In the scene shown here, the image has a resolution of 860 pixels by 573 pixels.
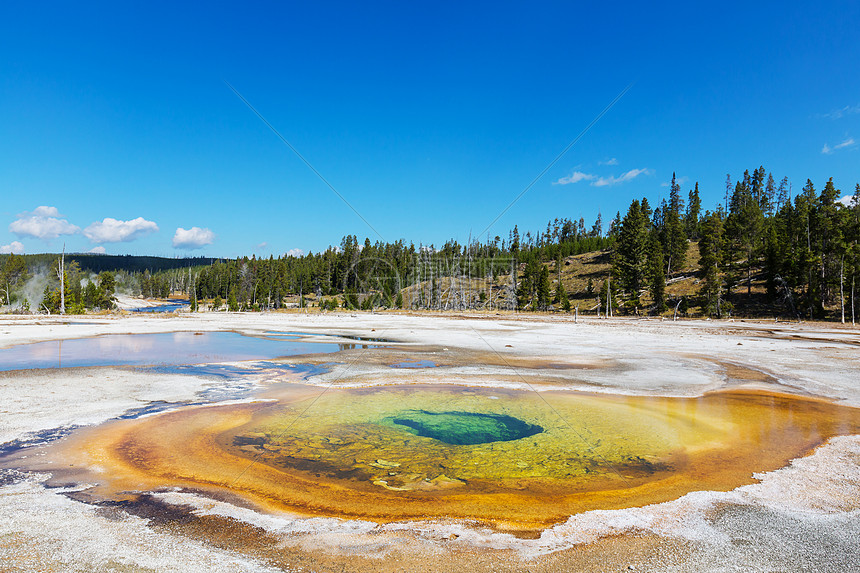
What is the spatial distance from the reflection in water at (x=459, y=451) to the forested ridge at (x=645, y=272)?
52557 mm

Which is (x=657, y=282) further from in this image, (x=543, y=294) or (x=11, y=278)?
(x=11, y=278)

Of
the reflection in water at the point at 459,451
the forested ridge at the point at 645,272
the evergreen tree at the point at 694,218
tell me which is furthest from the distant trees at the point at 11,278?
the evergreen tree at the point at 694,218

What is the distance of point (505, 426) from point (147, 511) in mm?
6983

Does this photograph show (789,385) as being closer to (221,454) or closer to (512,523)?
(512,523)

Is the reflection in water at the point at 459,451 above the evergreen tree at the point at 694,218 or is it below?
below

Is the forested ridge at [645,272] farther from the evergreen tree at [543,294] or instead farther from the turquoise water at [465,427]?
the turquoise water at [465,427]

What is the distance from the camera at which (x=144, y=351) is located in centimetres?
2256

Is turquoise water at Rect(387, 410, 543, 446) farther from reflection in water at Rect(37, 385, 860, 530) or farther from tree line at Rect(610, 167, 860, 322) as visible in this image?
tree line at Rect(610, 167, 860, 322)

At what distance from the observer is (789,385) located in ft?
48.5

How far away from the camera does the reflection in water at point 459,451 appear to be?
6.24 metres

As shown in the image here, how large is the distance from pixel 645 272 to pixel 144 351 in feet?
232

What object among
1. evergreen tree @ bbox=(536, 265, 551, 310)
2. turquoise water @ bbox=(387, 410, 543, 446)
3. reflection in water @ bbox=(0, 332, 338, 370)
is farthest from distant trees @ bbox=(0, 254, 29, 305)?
turquoise water @ bbox=(387, 410, 543, 446)

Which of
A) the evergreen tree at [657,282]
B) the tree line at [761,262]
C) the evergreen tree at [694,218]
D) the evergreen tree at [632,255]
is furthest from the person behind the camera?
the evergreen tree at [694,218]

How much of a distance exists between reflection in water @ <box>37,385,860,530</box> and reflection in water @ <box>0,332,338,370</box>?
1059 centimetres
